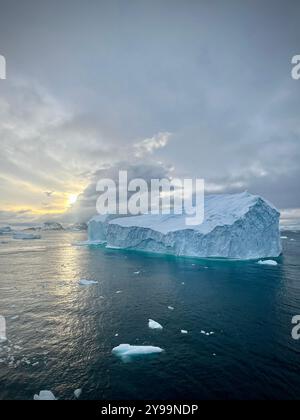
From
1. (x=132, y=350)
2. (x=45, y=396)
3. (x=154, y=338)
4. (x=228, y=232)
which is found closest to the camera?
(x=45, y=396)

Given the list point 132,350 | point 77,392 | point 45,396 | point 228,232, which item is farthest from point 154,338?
point 228,232

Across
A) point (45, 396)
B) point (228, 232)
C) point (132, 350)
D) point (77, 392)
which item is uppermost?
point (228, 232)

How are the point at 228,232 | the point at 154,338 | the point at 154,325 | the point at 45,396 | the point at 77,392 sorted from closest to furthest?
the point at 45,396 → the point at 77,392 → the point at 154,338 → the point at 154,325 → the point at 228,232

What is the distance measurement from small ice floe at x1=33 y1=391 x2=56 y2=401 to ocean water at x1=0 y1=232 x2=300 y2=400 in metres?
0.35

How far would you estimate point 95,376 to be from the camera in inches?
496

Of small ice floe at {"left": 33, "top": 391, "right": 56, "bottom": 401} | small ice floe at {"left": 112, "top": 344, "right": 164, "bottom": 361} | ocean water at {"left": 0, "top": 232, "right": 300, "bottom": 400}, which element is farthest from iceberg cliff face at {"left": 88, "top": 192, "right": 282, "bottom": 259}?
small ice floe at {"left": 33, "top": 391, "right": 56, "bottom": 401}

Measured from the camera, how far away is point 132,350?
14625mm

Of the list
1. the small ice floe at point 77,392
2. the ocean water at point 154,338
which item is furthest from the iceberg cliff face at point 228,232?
the small ice floe at point 77,392

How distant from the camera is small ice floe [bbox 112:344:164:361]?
47.8 feet

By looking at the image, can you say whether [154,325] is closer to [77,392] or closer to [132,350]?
[132,350]

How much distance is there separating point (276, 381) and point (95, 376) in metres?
9.38

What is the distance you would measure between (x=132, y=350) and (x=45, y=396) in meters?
5.28

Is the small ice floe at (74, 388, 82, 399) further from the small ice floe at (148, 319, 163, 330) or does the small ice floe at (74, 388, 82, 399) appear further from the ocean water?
the small ice floe at (148, 319, 163, 330)

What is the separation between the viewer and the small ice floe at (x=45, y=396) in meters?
10.8
